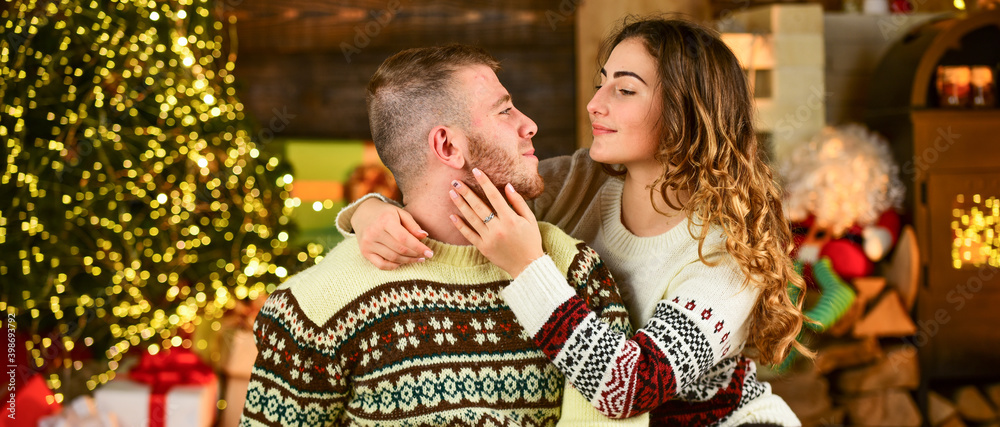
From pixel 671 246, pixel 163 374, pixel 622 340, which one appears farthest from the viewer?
pixel 163 374

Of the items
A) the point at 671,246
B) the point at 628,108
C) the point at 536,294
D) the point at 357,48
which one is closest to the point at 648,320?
the point at 671,246

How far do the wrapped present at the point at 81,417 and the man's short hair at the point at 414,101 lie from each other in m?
1.81

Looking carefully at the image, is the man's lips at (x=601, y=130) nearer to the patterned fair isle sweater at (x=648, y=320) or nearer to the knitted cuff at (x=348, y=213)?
the patterned fair isle sweater at (x=648, y=320)

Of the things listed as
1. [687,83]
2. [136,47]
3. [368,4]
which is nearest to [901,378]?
[687,83]

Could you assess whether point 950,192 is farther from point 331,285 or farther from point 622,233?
point 331,285

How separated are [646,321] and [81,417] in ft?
6.88

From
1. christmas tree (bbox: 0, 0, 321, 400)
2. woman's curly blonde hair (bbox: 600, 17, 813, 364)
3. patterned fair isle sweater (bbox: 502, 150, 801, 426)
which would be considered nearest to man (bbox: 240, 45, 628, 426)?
patterned fair isle sweater (bbox: 502, 150, 801, 426)

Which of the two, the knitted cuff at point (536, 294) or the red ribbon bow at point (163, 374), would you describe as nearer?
the knitted cuff at point (536, 294)

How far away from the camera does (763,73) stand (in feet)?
9.86

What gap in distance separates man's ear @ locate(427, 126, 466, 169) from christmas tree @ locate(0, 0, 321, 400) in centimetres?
141

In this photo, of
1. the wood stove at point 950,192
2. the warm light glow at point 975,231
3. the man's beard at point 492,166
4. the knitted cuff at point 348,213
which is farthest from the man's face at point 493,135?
the warm light glow at point 975,231

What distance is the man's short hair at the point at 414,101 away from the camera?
1258 millimetres

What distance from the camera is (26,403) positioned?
2.36 meters

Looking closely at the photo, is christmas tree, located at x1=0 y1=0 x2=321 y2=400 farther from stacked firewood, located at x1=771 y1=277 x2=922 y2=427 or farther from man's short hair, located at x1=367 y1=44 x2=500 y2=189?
stacked firewood, located at x1=771 y1=277 x2=922 y2=427
